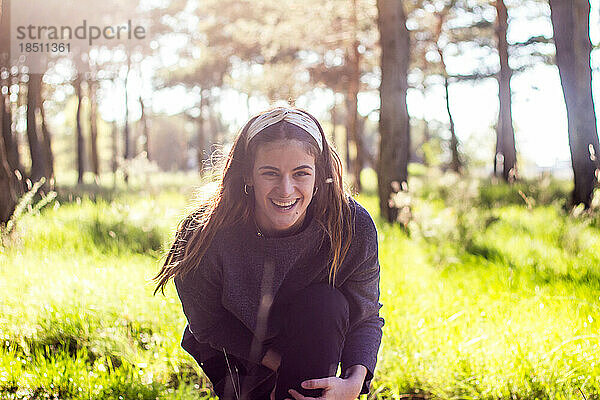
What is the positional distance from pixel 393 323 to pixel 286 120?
1.47 meters

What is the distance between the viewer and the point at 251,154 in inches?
87.4

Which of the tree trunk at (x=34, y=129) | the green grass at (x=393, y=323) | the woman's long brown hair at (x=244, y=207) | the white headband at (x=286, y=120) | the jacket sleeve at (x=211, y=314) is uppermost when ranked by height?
the tree trunk at (x=34, y=129)

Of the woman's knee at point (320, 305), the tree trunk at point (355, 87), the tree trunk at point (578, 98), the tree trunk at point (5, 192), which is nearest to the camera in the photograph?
the woman's knee at point (320, 305)

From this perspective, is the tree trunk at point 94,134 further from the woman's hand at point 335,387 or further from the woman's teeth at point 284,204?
the woman's hand at point 335,387

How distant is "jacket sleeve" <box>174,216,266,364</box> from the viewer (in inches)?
86.5

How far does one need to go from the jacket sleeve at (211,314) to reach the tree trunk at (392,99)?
539 centimetres

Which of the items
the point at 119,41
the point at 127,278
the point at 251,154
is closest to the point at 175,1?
the point at 119,41

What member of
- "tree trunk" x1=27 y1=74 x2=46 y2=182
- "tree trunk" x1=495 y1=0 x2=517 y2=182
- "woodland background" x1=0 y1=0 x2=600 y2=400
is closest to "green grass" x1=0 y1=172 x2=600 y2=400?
"woodland background" x1=0 y1=0 x2=600 y2=400

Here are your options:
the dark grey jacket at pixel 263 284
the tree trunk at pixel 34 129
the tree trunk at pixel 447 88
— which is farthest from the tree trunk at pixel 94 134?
the dark grey jacket at pixel 263 284

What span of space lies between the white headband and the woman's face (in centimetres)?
7

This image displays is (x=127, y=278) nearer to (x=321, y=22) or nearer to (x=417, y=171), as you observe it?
(x=321, y=22)

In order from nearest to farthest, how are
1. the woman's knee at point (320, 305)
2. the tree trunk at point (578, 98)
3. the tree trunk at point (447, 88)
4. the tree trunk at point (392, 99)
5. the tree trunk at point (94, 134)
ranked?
the woman's knee at point (320, 305) < the tree trunk at point (578, 98) < the tree trunk at point (392, 99) < the tree trunk at point (447, 88) < the tree trunk at point (94, 134)

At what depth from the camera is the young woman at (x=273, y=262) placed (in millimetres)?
2146

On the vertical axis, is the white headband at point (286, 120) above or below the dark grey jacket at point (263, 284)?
above
